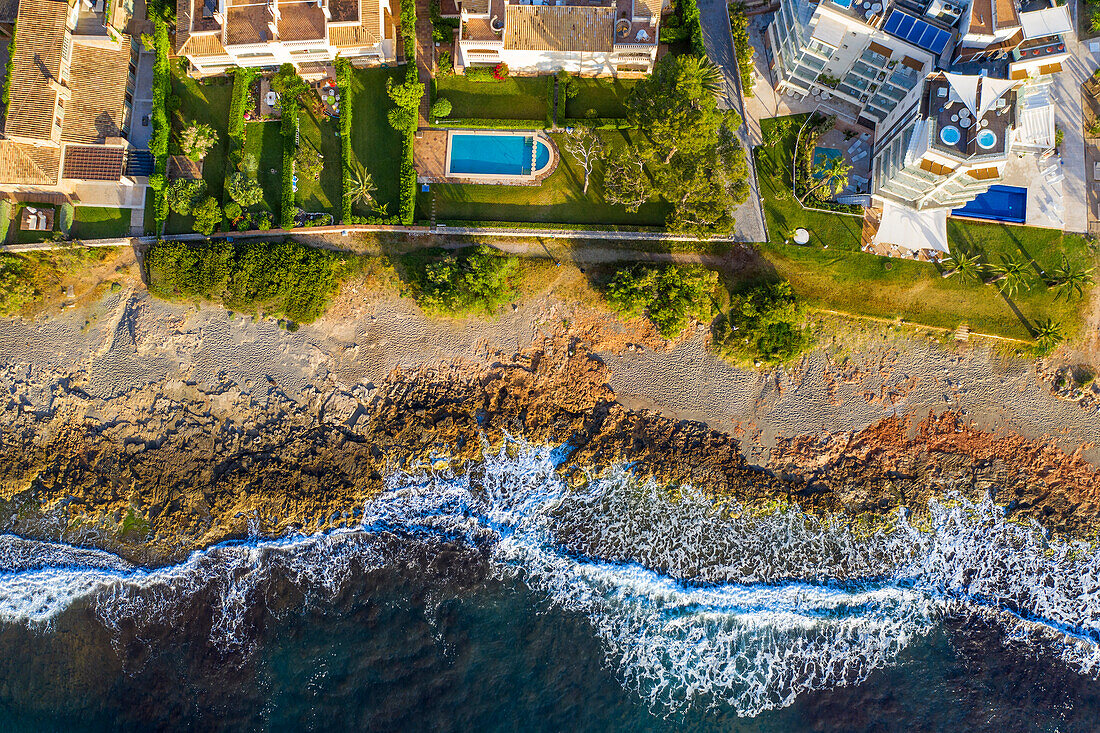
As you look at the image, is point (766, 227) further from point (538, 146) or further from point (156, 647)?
point (156, 647)

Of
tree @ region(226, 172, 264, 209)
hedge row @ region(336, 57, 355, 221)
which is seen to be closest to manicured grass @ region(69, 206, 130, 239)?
tree @ region(226, 172, 264, 209)

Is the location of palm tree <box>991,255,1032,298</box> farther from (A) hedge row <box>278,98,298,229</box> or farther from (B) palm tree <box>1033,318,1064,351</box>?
(A) hedge row <box>278,98,298,229</box>

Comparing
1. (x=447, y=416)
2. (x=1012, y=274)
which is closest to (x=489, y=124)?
(x=447, y=416)

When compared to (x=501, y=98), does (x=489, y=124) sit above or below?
below

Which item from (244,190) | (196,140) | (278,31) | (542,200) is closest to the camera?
(278,31)

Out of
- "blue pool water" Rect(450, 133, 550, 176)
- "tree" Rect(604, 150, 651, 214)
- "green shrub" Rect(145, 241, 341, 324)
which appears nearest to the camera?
"tree" Rect(604, 150, 651, 214)

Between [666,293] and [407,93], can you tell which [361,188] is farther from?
[666,293]
